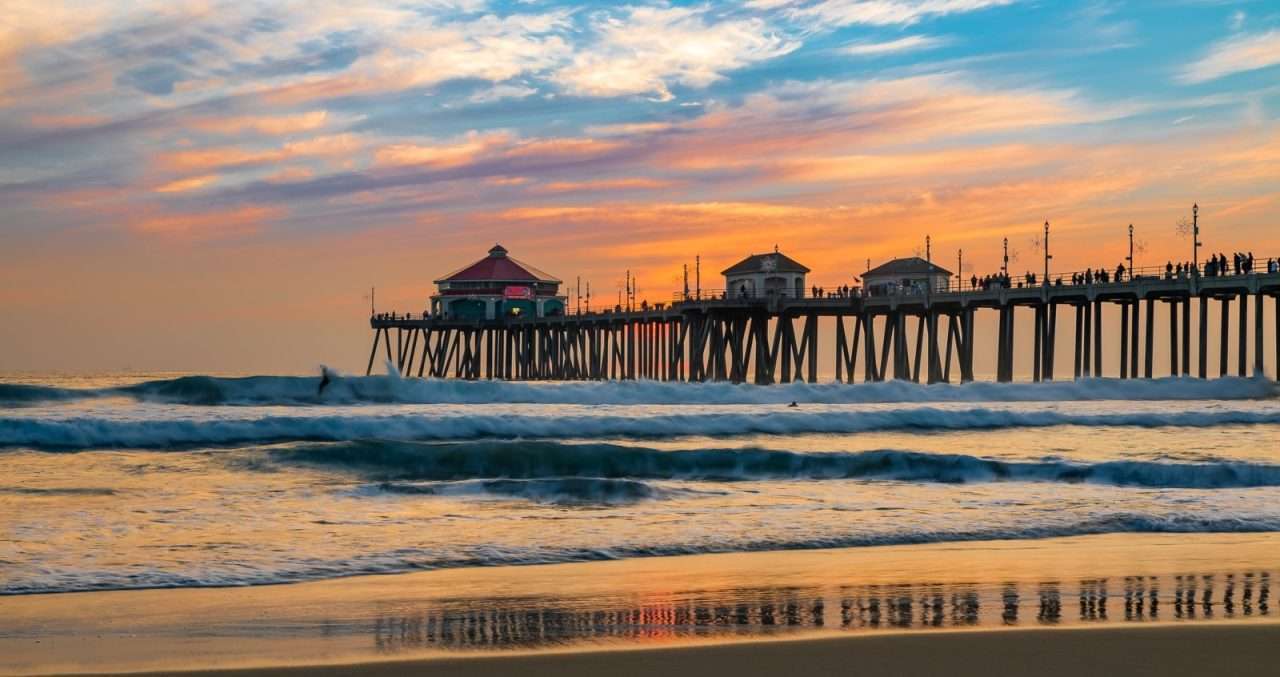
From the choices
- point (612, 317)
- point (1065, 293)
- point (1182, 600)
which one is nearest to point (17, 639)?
point (1182, 600)

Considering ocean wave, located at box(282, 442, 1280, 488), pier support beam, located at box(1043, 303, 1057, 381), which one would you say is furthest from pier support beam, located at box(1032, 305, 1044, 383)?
ocean wave, located at box(282, 442, 1280, 488)

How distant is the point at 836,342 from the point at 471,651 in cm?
5432

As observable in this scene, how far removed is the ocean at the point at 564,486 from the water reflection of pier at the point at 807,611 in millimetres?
2192

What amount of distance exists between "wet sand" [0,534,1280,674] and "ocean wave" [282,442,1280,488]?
6.84 m

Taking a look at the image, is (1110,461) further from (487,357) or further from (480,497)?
(487,357)

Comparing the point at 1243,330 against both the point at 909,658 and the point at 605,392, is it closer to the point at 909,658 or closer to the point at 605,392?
the point at 605,392

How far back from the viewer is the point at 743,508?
46.2ft

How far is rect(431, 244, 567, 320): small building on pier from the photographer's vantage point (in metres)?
88.8

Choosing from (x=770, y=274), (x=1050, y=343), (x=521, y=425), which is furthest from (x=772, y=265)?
(x=521, y=425)

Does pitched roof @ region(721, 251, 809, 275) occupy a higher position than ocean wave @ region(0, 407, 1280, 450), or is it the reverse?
pitched roof @ region(721, 251, 809, 275)

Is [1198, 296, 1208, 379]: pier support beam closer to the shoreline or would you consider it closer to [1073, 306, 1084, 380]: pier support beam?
[1073, 306, 1084, 380]: pier support beam

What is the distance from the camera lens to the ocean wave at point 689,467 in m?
17.5

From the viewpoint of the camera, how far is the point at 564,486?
15.9 meters

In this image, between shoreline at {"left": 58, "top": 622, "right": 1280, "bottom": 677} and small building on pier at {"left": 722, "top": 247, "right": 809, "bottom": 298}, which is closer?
shoreline at {"left": 58, "top": 622, "right": 1280, "bottom": 677}
